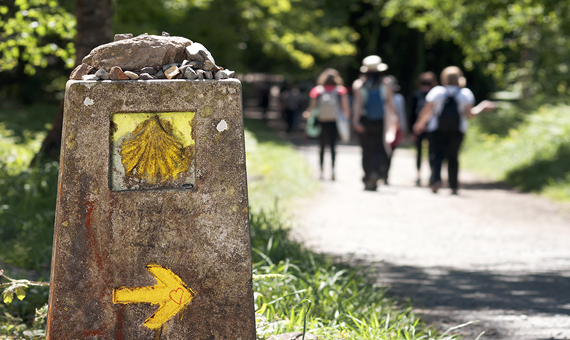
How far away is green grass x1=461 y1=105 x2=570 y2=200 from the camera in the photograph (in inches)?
458

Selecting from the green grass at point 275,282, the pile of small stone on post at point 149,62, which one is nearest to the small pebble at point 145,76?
the pile of small stone on post at point 149,62

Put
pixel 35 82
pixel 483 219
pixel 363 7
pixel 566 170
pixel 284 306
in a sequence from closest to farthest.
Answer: pixel 284 306 → pixel 483 219 → pixel 566 170 → pixel 35 82 → pixel 363 7

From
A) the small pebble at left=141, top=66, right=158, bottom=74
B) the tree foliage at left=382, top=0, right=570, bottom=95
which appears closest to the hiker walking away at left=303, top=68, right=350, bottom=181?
the tree foliage at left=382, top=0, right=570, bottom=95

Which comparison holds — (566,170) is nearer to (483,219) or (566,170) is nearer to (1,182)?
(483,219)

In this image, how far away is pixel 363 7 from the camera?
27.4m

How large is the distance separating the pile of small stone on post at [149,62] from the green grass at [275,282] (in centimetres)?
131

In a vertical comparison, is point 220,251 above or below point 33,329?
above

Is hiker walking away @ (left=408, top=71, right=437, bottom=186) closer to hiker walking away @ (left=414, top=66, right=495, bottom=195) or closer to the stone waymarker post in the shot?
hiker walking away @ (left=414, top=66, right=495, bottom=195)

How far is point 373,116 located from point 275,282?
6342mm

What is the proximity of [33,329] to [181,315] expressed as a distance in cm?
123

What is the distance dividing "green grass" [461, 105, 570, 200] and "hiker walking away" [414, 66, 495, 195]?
1.81 meters

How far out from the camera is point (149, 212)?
2.83 metres

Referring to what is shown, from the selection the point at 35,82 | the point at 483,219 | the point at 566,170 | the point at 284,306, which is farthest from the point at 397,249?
the point at 35,82

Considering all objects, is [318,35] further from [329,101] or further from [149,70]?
[149,70]
